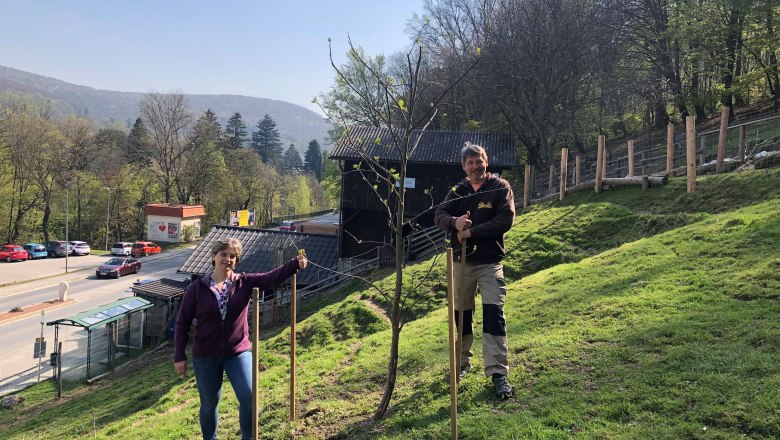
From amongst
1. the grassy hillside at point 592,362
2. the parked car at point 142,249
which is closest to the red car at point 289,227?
the parked car at point 142,249

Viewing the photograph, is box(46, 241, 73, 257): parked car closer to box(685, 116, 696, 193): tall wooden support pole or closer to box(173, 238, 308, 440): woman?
box(173, 238, 308, 440): woman

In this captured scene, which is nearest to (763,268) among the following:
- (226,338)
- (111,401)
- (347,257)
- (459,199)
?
(459,199)

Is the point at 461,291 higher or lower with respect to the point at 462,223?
lower

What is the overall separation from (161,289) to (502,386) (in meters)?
20.1

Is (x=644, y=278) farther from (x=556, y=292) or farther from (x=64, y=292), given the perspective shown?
(x=64, y=292)

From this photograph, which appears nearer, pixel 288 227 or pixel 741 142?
pixel 741 142

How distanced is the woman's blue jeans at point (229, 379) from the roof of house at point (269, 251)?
15.0 metres

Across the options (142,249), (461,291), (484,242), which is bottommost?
(142,249)

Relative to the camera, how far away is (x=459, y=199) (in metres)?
4.86

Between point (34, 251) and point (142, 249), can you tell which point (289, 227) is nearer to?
point (142, 249)

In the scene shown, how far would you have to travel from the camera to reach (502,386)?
14.6ft

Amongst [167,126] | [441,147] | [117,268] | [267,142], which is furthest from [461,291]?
[267,142]

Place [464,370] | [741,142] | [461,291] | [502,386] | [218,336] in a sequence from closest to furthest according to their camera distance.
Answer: [218,336], [502,386], [461,291], [464,370], [741,142]

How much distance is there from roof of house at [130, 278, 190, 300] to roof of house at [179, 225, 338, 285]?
1093mm
